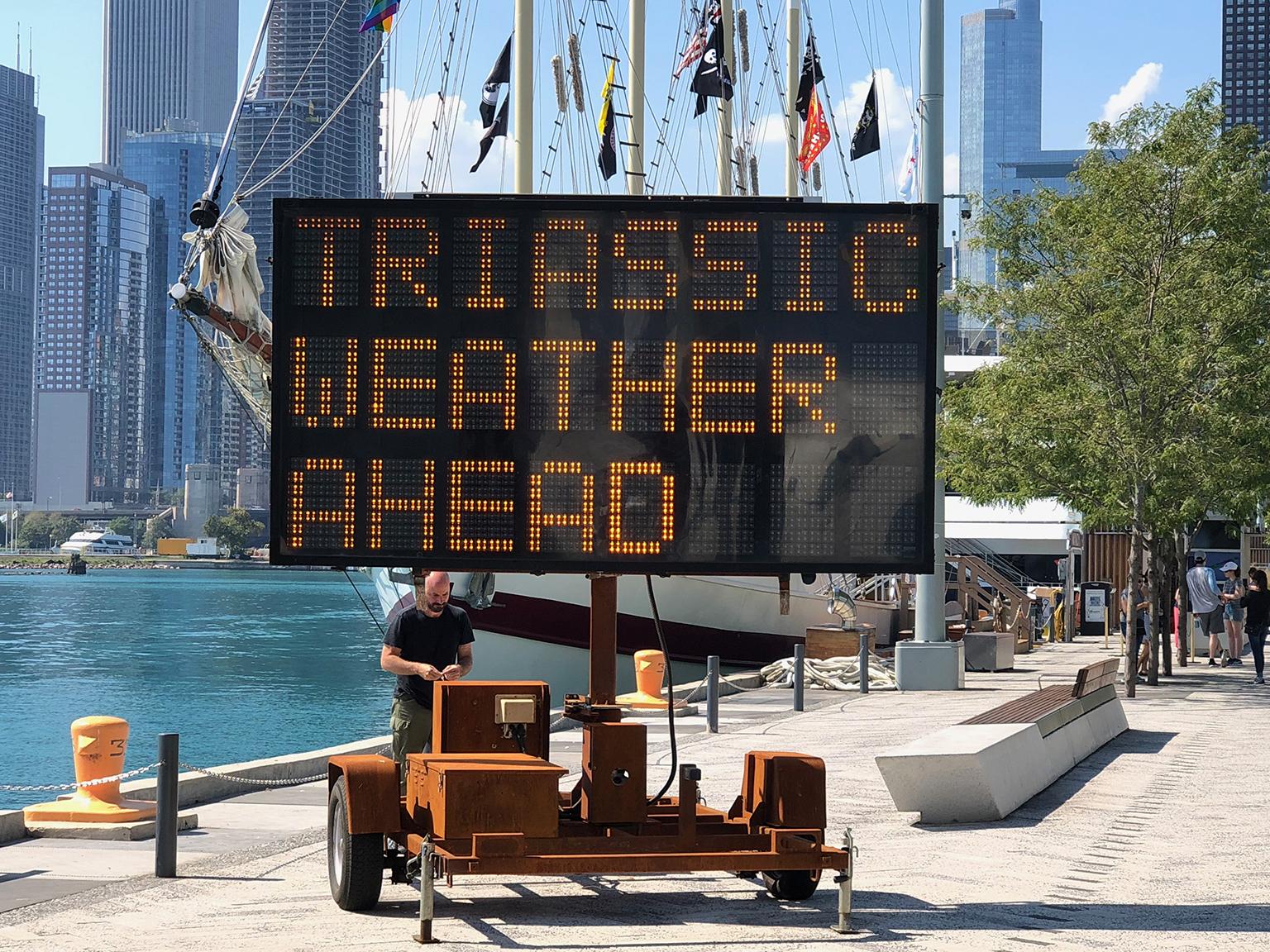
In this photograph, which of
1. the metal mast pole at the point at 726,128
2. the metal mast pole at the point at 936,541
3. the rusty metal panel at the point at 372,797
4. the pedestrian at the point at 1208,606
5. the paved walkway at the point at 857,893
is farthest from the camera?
the metal mast pole at the point at 726,128

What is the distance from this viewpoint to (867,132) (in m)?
38.4

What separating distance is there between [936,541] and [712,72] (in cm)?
1481

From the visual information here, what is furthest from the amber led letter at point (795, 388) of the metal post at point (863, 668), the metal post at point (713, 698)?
the metal post at point (863, 668)

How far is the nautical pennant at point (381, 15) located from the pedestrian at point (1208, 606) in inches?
679

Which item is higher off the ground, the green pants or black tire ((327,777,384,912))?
the green pants

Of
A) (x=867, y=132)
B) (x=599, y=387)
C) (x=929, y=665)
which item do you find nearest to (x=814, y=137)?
(x=867, y=132)

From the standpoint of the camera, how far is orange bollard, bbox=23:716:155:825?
12453mm

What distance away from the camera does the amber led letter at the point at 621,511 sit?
373 inches

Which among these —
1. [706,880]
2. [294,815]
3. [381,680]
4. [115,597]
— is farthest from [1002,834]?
[115,597]

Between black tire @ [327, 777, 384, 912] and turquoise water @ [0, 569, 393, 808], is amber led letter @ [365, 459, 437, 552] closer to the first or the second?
black tire @ [327, 777, 384, 912]

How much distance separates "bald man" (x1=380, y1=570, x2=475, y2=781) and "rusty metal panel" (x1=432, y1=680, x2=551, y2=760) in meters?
0.54

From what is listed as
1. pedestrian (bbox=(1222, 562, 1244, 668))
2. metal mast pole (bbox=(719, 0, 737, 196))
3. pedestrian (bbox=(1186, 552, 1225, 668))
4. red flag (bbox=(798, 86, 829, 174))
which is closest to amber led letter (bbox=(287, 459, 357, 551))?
pedestrian (bbox=(1186, 552, 1225, 668))

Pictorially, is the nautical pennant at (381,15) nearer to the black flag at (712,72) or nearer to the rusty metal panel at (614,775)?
the black flag at (712,72)

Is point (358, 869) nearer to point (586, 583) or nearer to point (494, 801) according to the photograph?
point (494, 801)
